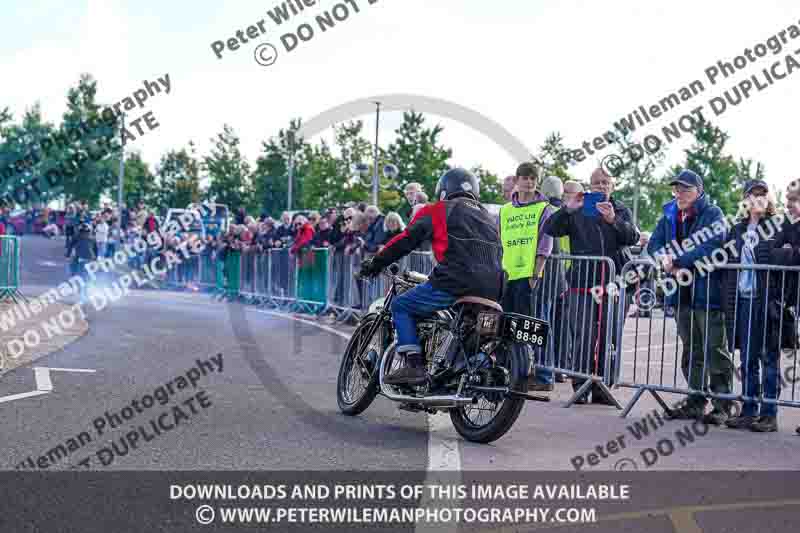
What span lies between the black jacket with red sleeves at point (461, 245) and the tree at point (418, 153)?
242 feet

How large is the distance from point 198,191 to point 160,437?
82353mm

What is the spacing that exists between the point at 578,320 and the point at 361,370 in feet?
8.67

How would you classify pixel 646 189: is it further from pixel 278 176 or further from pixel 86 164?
pixel 86 164

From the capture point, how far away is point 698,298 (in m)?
8.30

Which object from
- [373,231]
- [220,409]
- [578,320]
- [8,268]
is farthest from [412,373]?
[8,268]

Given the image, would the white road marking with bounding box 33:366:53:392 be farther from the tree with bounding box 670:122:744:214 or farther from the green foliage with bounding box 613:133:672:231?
the tree with bounding box 670:122:744:214

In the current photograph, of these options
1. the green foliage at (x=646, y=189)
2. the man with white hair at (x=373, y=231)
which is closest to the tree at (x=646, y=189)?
the green foliage at (x=646, y=189)

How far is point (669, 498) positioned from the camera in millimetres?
5199

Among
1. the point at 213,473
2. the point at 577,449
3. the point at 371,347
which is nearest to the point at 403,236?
the point at 371,347

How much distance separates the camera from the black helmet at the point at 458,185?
7188mm

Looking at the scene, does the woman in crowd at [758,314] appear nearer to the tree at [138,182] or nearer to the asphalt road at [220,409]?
the asphalt road at [220,409]

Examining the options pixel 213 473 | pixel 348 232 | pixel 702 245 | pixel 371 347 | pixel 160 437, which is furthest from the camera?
pixel 348 232

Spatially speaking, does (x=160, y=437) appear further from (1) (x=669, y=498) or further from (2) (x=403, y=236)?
(1) (x=669, y=498)

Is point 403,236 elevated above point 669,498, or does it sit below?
above
